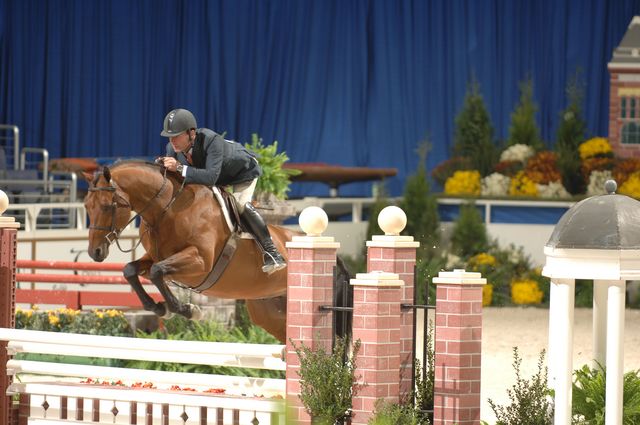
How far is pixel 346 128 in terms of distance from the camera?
63.5ft

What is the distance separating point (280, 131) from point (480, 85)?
10.1 feet

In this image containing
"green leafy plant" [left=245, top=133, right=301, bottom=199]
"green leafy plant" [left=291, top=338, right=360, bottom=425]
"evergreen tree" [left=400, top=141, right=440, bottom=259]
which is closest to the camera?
Result: "green leafy plant" [left=291, top=338, right=360, bottom=425]

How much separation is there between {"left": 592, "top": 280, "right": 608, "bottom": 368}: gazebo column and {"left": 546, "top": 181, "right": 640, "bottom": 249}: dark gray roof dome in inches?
22.3

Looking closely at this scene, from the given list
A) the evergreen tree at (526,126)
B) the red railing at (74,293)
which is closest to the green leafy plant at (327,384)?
the red railing at (74,293)

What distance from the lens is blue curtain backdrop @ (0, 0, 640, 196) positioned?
18.8 m

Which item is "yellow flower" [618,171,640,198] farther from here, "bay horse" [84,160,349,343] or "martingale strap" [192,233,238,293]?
"martingale strap" [192,233,238,293]

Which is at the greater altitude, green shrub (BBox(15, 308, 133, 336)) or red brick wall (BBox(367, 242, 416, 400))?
red brick wall (BBox(367, 242, 416, 400))

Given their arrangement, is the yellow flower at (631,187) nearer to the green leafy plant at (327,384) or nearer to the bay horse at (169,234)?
the bay horse at (169,234)

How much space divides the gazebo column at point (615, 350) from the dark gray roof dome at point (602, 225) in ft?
A: 0.62

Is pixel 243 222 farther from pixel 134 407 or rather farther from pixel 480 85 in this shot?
pixel 480 85

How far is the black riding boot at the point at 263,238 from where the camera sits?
27.3 ft

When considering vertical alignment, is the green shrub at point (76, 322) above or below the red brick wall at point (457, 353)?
below

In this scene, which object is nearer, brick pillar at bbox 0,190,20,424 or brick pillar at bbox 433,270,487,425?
brick pillar at bbox 433,270,487,425

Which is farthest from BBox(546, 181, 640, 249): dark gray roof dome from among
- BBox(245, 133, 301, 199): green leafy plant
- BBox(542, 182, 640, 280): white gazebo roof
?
BBox(245, 133, 301, 199): green leafy plant
